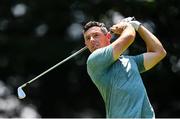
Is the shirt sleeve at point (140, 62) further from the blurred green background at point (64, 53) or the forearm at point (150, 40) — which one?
the blurred green background at point (64, 53)

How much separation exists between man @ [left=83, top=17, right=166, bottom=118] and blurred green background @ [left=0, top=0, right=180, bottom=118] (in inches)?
318

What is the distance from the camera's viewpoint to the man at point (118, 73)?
5.32 m

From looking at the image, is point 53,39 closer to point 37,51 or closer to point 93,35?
point 37,51

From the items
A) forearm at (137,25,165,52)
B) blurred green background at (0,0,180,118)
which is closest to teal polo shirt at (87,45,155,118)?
forearm at (137,25,165,52)

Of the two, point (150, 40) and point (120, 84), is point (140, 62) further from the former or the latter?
A: point (120, 84)

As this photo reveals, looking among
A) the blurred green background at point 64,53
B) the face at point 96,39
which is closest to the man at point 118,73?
the face at point 96,39

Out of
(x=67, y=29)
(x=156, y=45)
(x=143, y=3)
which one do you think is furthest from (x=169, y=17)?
(x=156, y=45)

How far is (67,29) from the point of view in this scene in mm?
15062

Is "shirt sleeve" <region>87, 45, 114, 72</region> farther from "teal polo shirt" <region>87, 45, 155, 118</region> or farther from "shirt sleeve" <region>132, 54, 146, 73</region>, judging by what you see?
"shirt sleeve" <region>132, 54, 146, 73</region>

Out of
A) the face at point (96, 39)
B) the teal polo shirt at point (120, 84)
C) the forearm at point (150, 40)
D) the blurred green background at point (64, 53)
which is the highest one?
the blurred green background at point (64, 53)

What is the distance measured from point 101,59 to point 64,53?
8.53 meters

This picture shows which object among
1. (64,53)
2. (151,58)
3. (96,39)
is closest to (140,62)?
(151,58)

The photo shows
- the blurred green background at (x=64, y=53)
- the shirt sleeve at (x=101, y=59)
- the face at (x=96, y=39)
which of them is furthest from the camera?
the blurred green background at (x=64, y=53)

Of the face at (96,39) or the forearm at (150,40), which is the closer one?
the face at (96,39)
